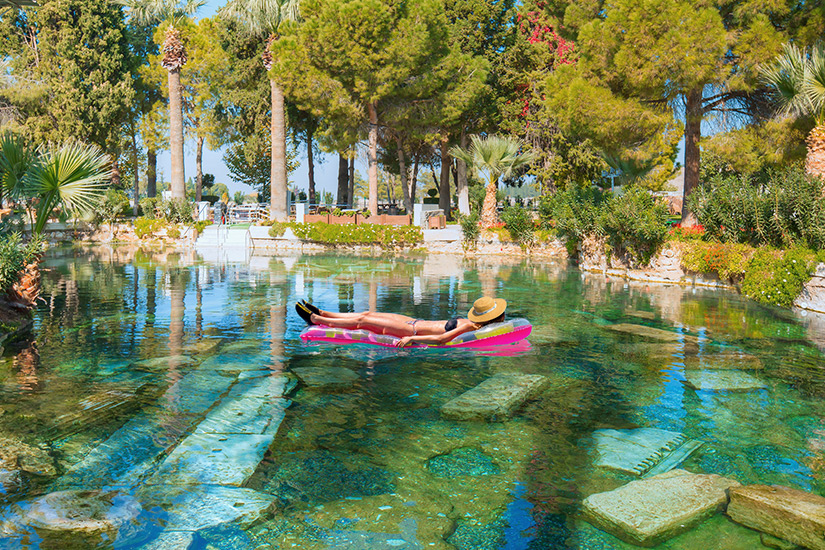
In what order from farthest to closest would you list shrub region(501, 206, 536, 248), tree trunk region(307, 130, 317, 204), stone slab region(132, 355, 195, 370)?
tree trunk region(307, 130, 317, 204) → shrub region(501, 206, 536, 248) → stone slab region(132, 355, 195, 370)

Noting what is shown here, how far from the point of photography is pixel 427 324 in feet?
29.7

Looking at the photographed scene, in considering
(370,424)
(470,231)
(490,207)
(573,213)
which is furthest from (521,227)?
(370,424)

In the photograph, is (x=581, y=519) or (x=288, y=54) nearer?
(x=581, y=519)

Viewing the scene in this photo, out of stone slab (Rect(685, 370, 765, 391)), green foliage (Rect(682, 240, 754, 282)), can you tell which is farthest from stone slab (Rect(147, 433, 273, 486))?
green foliage (Rect(682, 240, 754, 282))

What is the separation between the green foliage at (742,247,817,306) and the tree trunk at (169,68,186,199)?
2930 centimetres

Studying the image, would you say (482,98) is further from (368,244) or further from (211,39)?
(211,39)

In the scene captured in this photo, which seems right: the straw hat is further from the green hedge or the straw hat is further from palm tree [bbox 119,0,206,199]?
palm tree [bbox 119,0,206,199]

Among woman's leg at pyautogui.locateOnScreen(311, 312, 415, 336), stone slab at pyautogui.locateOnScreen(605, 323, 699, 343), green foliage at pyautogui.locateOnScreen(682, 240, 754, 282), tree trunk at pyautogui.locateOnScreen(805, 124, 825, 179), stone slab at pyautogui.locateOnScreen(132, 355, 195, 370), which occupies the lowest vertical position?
stone slab at pyautogui.locateOnScreen(132, 355, 195, 370)

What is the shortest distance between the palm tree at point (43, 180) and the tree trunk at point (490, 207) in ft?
60.1

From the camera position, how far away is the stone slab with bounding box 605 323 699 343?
10.2 meters

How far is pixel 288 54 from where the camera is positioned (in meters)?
31.2

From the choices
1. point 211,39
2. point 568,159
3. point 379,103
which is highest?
point 211,39

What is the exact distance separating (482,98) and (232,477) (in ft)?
106

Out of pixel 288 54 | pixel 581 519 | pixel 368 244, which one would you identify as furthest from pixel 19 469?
pixel 288 54
